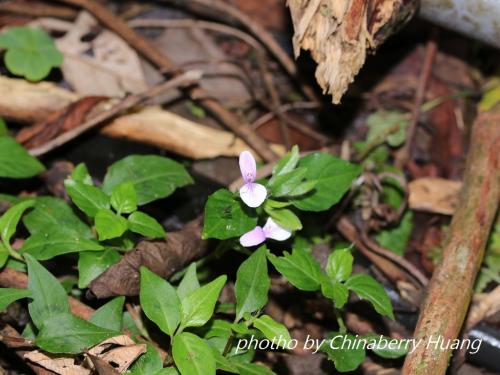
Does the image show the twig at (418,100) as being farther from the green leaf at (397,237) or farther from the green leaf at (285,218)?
the green leaf at (285,218)

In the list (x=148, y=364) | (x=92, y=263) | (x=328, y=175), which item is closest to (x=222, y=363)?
(x=148, y=364)

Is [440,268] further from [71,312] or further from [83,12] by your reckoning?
[83,12]

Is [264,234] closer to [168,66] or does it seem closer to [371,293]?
[371,293]

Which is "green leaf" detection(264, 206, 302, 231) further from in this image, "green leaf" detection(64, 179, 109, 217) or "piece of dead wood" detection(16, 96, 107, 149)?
"piece of dead wood" detection(16, 96, 107, 149)

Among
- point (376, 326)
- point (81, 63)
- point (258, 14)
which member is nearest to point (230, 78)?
point (258, 14)

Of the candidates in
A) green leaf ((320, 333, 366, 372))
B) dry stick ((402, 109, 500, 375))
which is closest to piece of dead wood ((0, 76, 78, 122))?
green leaf ((320, 333, 366, 372))

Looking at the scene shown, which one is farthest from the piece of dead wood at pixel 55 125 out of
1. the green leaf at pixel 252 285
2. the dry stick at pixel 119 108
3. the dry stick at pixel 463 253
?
the dry stick at pixel 463 253
